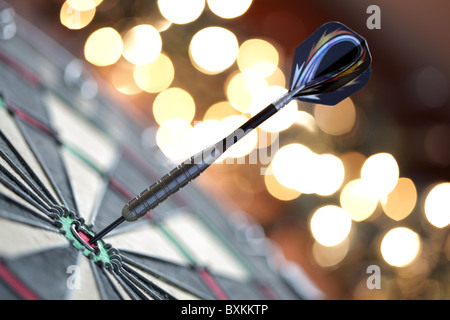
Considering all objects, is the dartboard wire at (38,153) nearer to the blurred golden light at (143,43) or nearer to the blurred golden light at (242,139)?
the blurred golden light at (242,139)

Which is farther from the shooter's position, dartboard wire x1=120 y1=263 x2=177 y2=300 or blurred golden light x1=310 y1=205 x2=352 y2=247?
blurred golden light x1=310 y1=205 x2=352 y2=247

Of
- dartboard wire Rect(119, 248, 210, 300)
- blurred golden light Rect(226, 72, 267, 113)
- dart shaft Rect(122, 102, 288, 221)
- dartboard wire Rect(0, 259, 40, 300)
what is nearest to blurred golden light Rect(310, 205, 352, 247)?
blurred golden light Rect(226, 72, 267, 113)

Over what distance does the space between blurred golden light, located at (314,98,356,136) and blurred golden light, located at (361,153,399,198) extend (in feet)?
0.62

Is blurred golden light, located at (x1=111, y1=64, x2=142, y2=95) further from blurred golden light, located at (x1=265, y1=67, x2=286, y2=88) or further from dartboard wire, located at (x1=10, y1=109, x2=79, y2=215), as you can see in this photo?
dartboard wire, located at (x1=10, y1=109, x2=79, y2=215)

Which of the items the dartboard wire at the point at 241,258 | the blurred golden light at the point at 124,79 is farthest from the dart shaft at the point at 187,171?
the blurred golden light at the point at 124,79

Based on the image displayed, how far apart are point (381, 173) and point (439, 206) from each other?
0.96ft

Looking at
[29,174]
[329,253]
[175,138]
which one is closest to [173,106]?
[175,138]

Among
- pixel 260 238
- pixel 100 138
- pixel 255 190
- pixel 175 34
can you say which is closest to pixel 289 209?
pixel 255 190

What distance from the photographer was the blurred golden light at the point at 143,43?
2.78 metres

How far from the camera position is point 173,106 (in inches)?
124

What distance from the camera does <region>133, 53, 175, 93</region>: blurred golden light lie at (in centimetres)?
303
